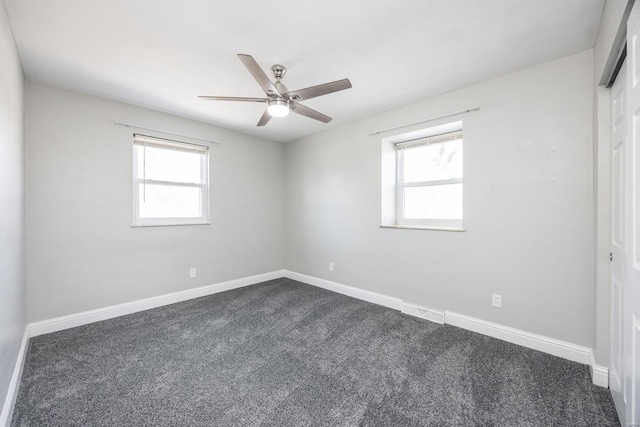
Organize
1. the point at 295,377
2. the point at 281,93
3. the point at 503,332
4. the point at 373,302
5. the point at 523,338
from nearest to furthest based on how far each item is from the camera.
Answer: the point at 295,377 < the point at 281,93 < the point at 523,338 < the point at 503,332 < the point at 373,302

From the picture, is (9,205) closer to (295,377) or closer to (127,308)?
(127,308)

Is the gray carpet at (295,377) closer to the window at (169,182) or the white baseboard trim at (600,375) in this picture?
the white baseboard trim at (600,375)

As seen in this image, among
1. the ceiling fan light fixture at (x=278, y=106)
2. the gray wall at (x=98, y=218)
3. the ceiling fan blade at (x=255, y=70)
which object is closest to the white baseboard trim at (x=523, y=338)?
the ceiling fan light fixture at (x=278, y=106)

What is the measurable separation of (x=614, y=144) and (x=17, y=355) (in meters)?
4.27

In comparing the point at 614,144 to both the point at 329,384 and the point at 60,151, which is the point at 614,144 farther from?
the point at 60,151

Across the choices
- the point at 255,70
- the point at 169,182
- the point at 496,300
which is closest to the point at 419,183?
the point at 496,300

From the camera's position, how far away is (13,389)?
166 centimetres

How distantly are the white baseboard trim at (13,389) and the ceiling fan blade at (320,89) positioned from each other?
2.54 metres

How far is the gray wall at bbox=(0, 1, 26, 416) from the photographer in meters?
1.51

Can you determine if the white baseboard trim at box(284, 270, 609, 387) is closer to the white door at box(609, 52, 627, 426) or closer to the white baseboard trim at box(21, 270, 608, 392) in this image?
the white baseboard trim at box(21, 270, 608, 392)

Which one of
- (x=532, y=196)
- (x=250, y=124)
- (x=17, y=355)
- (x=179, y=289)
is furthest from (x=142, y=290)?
(x=532, y=196)

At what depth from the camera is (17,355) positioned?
1934mm

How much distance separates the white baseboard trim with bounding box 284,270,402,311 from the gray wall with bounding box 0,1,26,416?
3.13 m

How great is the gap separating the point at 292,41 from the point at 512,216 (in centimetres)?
237
